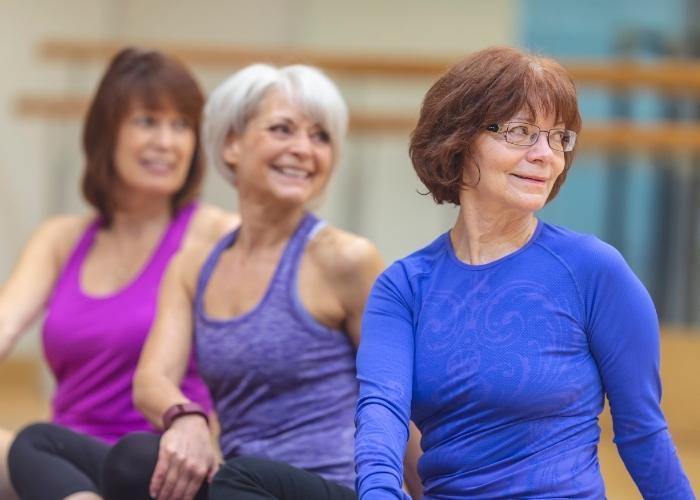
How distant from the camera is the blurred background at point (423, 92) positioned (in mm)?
4355

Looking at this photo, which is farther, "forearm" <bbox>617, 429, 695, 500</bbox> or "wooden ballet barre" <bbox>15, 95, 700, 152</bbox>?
"wooden ballet barre" <bbox>15, 95, 700, 152</bbox>

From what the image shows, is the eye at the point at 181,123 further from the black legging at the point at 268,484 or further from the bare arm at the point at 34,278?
the black legging at the point at 268,484

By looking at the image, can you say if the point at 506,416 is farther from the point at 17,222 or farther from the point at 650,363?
the point at 17,222

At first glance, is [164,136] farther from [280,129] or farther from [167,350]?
[167,350]

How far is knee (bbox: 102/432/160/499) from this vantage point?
2.01m

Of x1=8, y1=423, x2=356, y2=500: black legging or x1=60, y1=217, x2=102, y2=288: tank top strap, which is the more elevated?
x1=60, y1=217, x2=102, y2=288: tank top strap

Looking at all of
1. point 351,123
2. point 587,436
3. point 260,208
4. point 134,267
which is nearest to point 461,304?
point 587,436

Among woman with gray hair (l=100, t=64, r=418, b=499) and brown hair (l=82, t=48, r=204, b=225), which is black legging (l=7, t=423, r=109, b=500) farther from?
brown hair (l=82, t=48, r=204, b=225)

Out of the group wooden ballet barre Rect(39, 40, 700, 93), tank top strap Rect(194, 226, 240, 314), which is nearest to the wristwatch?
tank top strap Rect(194, 226, 240, 314)

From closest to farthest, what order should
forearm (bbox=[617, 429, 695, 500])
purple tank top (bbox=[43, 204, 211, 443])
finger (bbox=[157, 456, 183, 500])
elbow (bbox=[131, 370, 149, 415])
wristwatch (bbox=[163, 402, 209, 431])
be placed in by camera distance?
forearm (bbox=[617, 429, 695, 500]) → finger (bbox=[157, 456, 183, 500]) → wristwatch (bbox=[163, 402, 209, 431]) → elbow (bbox=[131, 370, 149, 415]) → purple tank top (bbox=[43, 204, 211, 443])

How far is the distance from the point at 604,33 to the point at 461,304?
3011 millimetres

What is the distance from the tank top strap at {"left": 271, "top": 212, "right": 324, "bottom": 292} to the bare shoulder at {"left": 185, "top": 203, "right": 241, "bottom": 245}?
1.11ft

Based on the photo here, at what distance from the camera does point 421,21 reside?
4742 millimetres

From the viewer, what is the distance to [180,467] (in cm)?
200
